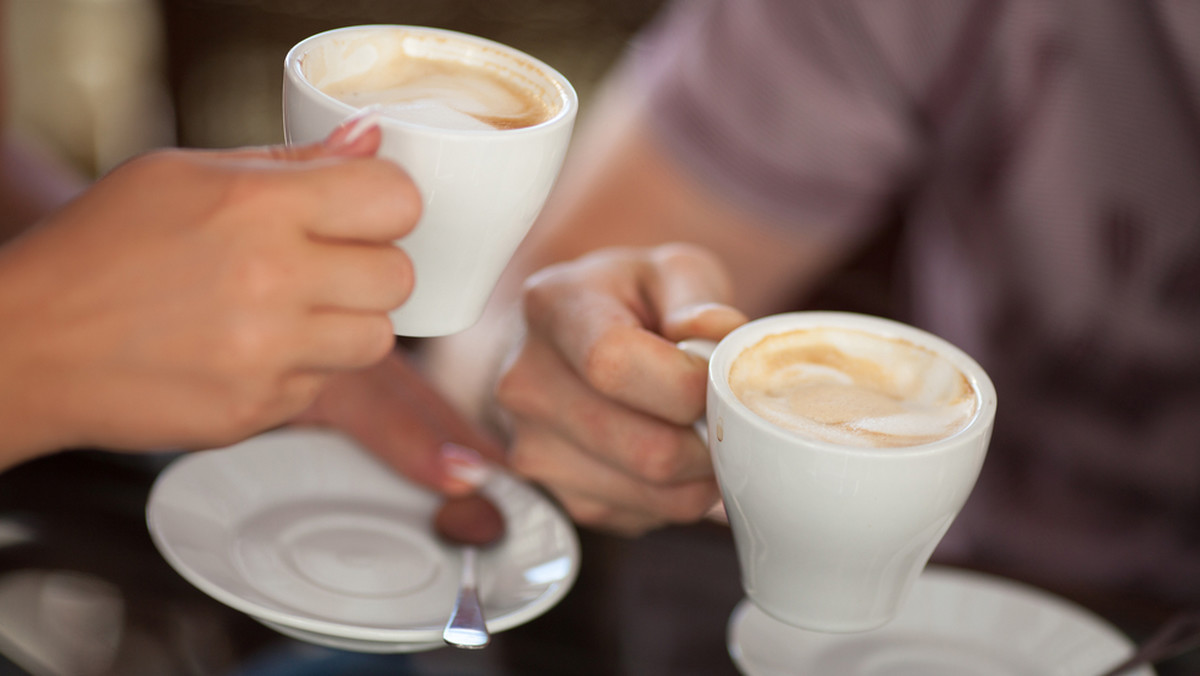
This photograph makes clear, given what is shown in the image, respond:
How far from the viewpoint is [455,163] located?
509 millimetres

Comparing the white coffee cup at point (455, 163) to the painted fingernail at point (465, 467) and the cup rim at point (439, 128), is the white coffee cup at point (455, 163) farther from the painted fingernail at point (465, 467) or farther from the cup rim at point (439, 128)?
the painted fingernail at point (465, 467)

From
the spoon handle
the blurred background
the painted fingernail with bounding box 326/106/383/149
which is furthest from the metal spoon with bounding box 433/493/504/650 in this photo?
the blurred background

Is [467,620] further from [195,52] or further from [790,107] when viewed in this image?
[195,52]

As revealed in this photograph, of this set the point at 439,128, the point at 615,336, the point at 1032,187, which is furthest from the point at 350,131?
the point at 1032,187

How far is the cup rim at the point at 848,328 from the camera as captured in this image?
490 millimetres

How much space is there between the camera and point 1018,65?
3.26ft

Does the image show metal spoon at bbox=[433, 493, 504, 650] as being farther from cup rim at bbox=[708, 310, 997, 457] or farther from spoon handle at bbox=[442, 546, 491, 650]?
cup rim at bbox=[708, 310, 997, 457]

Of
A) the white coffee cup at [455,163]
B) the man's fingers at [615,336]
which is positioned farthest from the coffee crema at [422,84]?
the man's fingers at [615,336]

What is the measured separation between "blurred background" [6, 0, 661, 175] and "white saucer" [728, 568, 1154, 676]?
185cm

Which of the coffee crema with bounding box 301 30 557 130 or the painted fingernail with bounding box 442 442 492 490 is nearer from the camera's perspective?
the coffee crema with bounding box 301 30 557 130

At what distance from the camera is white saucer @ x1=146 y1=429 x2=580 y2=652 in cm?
59

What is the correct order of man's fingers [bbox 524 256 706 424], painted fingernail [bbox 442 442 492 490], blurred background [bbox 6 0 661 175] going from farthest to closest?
blurred background [bbox 6 0 661 175], painted fingernail [bbox 442 442 492 490], man's fingers [bbox 524 256 706 424]

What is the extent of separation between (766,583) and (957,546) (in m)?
0.62

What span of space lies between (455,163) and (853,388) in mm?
259
